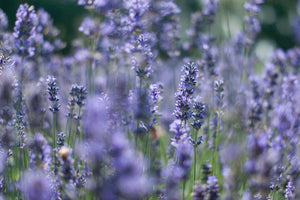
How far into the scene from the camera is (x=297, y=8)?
7547 millimetres

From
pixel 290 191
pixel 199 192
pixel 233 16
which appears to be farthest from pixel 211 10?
pixel 233 16

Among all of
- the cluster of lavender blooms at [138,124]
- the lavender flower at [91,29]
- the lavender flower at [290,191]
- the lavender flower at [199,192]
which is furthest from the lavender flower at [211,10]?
the lavender flower at [199,192]

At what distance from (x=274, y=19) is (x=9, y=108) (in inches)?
273

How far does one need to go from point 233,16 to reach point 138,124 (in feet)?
20.0

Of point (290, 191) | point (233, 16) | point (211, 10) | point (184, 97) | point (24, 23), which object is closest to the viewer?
point (290, 191)

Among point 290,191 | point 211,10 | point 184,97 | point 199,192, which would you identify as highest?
point 211,10

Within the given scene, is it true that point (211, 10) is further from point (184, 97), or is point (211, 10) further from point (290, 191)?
point (290, 191)

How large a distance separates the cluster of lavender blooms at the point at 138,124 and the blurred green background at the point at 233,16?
3.35 meters

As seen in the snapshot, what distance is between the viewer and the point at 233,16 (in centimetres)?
741

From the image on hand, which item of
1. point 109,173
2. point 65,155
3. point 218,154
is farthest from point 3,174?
point 218,154

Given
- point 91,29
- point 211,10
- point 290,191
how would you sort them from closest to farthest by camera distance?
point 290,191 < point 91,29 < point 211,10

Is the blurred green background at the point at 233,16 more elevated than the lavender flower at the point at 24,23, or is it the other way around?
the blurred green background at the point at 233,16

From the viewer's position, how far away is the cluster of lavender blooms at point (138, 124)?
51.8 inches

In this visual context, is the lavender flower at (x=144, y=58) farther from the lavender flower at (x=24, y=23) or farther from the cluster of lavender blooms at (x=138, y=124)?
the lavender flower at (x=24, y=23)
